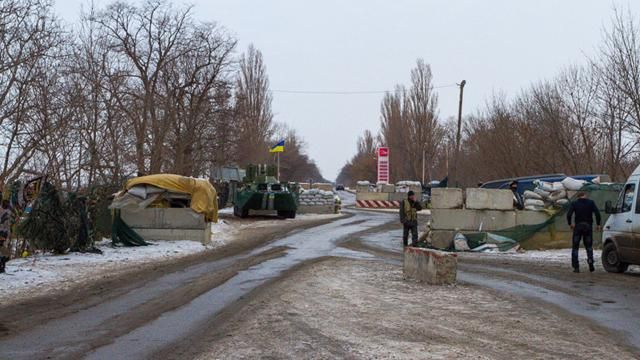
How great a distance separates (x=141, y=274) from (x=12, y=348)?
21.9 feet

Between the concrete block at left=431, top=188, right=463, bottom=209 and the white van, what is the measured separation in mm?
5492

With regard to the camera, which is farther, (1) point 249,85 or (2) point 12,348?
(1) point 249,85

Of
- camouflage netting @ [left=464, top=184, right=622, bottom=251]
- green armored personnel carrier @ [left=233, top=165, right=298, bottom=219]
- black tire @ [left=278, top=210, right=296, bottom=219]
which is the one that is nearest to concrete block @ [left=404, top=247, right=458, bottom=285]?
camouflage netting @ [left=464, top=184, right=622, bottom=251]

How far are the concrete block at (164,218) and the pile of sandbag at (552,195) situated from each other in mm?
9666

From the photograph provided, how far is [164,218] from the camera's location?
65.8ft

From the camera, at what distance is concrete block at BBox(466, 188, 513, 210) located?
20.1 meters

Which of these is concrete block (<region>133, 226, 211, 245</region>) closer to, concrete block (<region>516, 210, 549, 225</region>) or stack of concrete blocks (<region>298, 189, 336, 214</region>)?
concrete block (<region>516, 210, 549, 225</region>)

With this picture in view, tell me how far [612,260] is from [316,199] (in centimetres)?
2922

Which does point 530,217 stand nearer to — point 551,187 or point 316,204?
point 551,187

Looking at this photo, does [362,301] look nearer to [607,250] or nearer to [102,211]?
[607,250]

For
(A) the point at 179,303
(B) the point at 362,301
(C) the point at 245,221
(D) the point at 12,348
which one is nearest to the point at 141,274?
(A) the point at 179,303

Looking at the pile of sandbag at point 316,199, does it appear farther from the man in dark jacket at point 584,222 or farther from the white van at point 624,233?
the man in dark jacket at point 584,222

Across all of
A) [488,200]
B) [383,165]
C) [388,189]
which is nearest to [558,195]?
[488,200]

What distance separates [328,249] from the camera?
1967 centimetres
